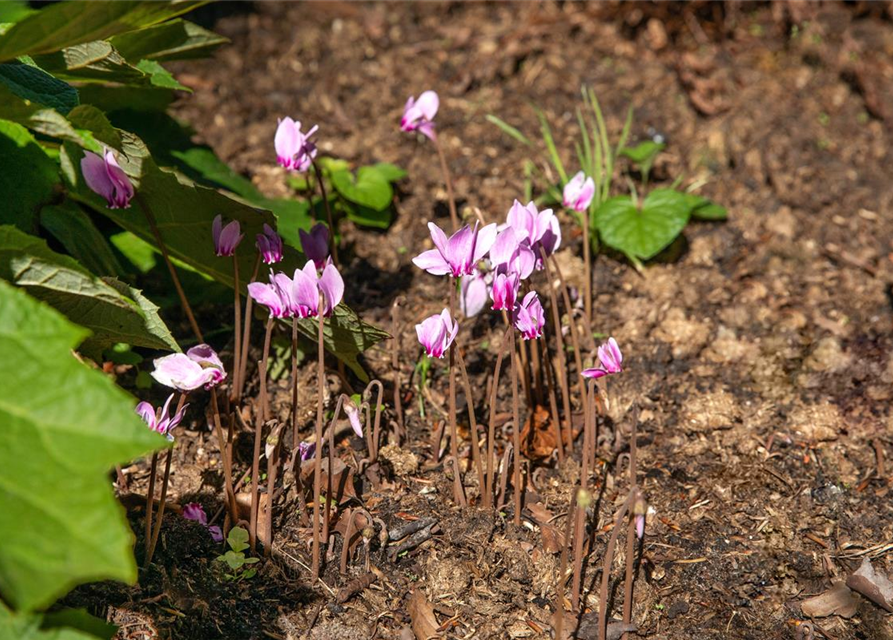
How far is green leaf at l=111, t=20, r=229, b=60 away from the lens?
102 inches

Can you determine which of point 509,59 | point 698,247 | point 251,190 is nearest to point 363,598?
point 251,190

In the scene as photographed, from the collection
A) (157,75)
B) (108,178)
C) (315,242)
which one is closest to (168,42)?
(157,75)

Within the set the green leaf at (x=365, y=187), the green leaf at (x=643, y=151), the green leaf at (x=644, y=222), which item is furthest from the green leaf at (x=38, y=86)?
the green leaf at (x=643, y=151)

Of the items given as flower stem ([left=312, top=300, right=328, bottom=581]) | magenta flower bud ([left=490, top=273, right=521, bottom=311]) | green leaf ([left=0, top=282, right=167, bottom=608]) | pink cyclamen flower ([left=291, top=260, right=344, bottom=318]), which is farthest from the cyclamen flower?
magenta flower bud ([left=490, top=273, right=521, bottom=311])

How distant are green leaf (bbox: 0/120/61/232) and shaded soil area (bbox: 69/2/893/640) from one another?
787mm

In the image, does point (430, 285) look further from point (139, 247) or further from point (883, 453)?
point (883, 453)

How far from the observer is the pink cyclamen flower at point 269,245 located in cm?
225

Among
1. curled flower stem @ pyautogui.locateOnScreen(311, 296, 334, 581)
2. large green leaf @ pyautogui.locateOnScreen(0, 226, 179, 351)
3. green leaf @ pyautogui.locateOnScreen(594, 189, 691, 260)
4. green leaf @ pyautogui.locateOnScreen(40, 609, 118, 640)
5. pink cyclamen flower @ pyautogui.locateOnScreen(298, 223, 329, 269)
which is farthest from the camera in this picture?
green leaf @ pyautogui.locateOnScreen(594, 189, 691, 260)

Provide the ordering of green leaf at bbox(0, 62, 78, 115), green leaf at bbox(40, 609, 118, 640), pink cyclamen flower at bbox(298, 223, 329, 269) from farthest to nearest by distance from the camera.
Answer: pink cyclamen flower at bbox(298, 223, 329, 269), green leaf at bbox(0, 62, 78, 115), green leaf at bbox(40, 609, 118, 640)

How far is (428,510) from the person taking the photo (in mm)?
2408

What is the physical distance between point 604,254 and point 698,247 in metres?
0.38

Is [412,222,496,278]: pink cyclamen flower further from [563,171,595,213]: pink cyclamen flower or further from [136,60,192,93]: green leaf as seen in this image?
[136,60,192,93]: green leaf

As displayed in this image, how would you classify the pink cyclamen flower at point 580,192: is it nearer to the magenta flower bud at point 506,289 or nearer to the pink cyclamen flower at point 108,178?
the magenta flower bud at point 506,289

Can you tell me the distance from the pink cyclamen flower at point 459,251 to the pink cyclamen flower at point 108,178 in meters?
0.76
